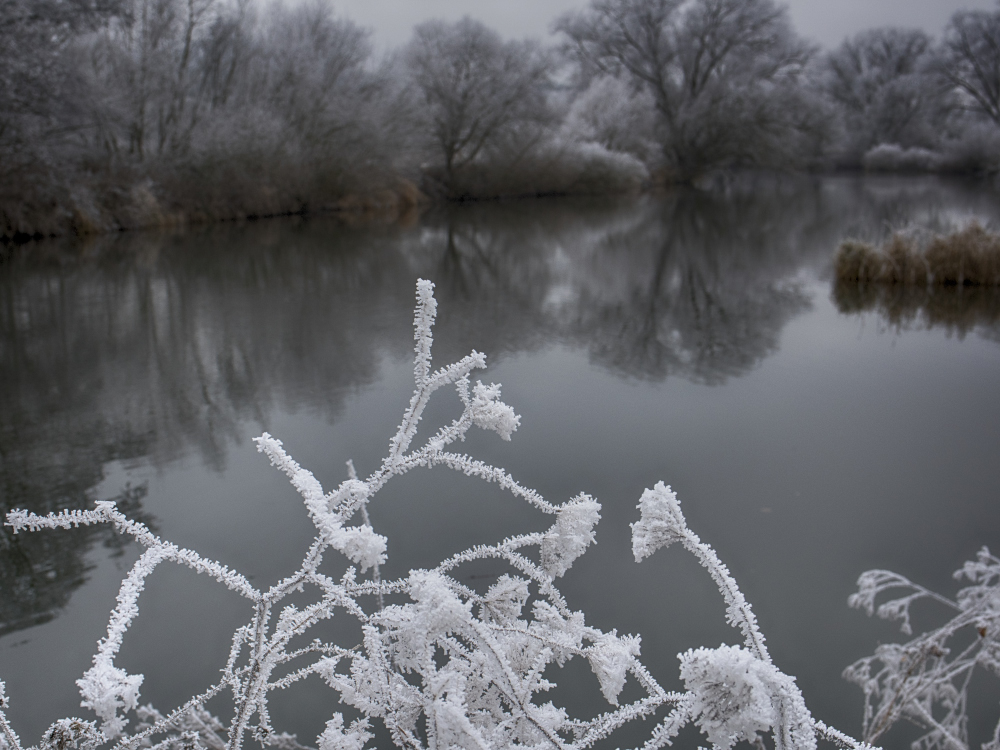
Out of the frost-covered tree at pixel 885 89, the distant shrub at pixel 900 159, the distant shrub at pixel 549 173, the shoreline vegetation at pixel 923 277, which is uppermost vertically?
the frost-covered tree at pixel 885 89

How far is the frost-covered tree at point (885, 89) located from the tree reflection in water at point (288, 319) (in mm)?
30381

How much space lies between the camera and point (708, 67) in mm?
37750

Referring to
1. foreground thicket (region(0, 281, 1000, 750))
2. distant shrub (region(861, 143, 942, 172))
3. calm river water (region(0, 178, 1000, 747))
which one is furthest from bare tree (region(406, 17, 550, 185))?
foreground thicket (region(0, 281, 1000, 750))

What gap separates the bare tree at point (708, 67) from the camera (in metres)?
33.8

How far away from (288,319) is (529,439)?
13.5ft

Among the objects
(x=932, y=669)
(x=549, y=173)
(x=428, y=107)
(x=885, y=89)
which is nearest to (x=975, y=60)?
(x=885, y=89)

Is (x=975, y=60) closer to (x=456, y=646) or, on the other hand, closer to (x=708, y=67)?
(x=708, y=67)

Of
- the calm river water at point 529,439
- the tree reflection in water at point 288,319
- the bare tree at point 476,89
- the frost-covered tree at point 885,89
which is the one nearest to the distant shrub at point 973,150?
the frost-covered tree at point 885,89

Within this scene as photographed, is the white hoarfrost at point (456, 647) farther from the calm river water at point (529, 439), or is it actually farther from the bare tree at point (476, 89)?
the bare tree at point (476, 89)

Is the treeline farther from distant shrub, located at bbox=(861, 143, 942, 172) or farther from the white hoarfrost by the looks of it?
the white hoarfrost

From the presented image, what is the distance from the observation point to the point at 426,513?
3611 millimetres

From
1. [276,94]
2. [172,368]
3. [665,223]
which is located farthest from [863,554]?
[276,94]

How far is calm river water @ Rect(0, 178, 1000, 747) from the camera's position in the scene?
280 centimetres

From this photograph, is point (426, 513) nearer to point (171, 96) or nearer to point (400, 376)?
point (400, 376)
